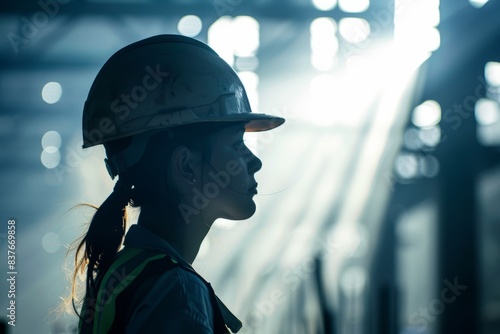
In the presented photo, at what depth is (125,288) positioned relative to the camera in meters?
1.69

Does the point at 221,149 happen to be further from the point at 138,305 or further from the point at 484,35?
the point at 484,35

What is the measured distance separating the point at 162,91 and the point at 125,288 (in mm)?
640

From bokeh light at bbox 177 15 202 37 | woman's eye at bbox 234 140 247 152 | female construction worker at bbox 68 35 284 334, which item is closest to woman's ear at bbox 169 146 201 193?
female construction worker at bbox 68 35 284 334

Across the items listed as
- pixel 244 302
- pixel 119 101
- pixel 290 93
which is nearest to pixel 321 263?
pixel 290 93

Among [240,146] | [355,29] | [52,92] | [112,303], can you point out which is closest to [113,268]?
[112,303]

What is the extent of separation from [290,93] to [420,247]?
18508 mm

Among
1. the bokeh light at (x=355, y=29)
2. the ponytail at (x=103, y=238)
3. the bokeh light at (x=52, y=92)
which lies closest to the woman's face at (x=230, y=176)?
the ponytail at (x=103, y=238)

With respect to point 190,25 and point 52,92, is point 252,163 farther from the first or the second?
point 52,92

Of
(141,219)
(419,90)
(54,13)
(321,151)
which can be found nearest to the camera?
(141,219)

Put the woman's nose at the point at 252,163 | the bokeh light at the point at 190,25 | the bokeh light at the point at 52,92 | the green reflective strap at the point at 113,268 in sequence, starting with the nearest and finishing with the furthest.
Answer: the green reflective strap at the point at 113,268
the woman's nose at the point at 252,163
the bokeh light at the point at 190,25
the bokeh light at the point at 52,92

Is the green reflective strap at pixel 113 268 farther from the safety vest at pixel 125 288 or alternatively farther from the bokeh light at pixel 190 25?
the bokeh light at pixel 190 25

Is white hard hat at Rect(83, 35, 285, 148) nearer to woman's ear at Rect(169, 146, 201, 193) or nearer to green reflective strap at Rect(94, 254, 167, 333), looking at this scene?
woman's ear at Rect(169, 146, 201, 193)

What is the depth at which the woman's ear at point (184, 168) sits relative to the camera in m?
1.98

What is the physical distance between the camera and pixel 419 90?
322 inches
